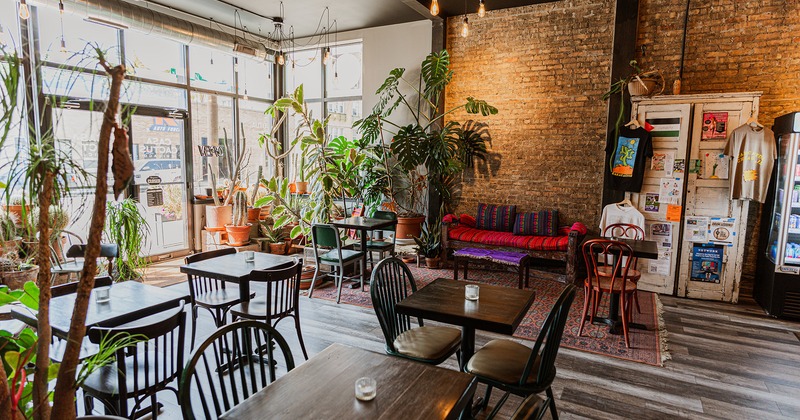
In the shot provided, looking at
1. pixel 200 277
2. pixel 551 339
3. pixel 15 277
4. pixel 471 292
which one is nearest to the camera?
pixel 551 339

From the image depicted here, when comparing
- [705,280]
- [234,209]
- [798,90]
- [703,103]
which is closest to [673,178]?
[703,103]

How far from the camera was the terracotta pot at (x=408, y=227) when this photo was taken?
22.3 ft

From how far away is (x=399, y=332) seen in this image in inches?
115

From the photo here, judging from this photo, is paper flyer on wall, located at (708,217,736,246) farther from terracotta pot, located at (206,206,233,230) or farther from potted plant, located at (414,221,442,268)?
terracotta pot, located at (206,206,233,230)

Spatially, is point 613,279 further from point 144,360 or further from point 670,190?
point 144,360

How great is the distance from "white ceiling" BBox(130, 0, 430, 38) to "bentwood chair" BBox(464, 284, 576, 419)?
486cm

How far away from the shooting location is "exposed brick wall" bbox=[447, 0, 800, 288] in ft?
17.1

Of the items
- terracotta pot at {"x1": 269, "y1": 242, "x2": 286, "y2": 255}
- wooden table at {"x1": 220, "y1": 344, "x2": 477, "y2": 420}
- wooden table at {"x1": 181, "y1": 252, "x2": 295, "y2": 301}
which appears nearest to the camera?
wooden table at {"x1": 220, "y1": 344, "x2": 477, "y2": 420}

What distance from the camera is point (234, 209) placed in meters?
6.86

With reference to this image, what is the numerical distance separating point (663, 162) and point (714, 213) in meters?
0.79

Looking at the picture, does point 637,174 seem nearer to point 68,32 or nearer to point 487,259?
point 487,259

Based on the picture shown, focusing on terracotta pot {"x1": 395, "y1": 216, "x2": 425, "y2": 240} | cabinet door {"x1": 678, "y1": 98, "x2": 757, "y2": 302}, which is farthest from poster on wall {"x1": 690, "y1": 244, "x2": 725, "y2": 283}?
terracotta pot {"x1": 395, "y1": 216, "x2": 425, "y2": 240}

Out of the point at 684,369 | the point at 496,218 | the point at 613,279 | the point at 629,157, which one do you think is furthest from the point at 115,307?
the point at 629,157

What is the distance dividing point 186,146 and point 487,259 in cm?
486
